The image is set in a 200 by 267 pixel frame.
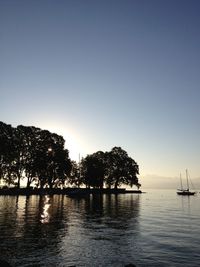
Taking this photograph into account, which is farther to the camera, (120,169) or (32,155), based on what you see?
(120,169)

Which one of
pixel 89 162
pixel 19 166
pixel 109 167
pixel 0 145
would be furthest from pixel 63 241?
pixel 109 167

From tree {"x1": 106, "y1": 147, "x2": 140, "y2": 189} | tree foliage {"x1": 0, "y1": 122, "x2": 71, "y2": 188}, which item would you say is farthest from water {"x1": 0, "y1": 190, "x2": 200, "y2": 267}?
tree {"x1": 106, "y1": 147, "x2": 140, "y2": 189}

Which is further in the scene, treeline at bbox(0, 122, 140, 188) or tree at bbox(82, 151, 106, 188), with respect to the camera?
tree at bbox(82, 151, 106, 188)

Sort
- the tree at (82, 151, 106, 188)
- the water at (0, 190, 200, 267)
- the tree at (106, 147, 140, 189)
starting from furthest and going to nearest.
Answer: the tree at (106, 147, 140, 189)
the tree at (82, 151, 106, 188)
the water at (0, 190, 200, 267)

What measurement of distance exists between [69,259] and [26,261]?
3279 millimetres

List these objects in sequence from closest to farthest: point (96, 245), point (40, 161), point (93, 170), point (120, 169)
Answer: point (96, 245)
point (40, 161)
point (93, 170)
point (120, 169)

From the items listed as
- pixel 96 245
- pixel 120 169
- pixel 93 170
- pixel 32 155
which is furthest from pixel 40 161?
pixel 96 245

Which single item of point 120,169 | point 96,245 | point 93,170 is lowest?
point 96,245

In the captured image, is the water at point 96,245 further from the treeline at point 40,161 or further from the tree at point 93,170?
the tree at point 93,170

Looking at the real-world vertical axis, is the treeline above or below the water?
above

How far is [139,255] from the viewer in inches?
966

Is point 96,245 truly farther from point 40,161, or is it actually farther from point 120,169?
point 120,169

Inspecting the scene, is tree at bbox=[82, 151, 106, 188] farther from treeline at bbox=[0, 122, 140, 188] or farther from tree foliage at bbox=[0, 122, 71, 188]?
tree foliage at bbox=[0, 122, 71, 188]

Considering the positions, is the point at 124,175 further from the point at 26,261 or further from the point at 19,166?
the point at 26,261
